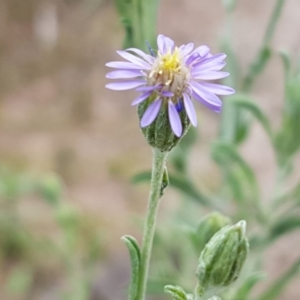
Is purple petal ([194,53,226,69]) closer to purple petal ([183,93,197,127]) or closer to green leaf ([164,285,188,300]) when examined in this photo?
purple petal ([183,93,197,127])

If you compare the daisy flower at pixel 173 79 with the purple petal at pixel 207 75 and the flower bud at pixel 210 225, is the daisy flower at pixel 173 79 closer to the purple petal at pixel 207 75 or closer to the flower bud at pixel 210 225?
the purple petal at pixel 207 75

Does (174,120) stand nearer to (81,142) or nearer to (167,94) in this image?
(167,94)

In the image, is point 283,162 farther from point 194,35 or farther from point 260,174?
point 194,35

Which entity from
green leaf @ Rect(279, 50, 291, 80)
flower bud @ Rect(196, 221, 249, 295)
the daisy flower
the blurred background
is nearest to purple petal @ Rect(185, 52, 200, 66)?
the daisy flower

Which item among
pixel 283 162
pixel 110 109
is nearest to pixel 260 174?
pixel 110 109

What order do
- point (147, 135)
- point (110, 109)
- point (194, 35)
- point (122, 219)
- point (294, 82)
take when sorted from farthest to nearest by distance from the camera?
point (194, 35) → point (110, 109) → point (122, 219) → point (294, 82) → point (147, 135)

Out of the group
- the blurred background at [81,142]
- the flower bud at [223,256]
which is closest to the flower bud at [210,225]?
the flower bud at [223,256]
